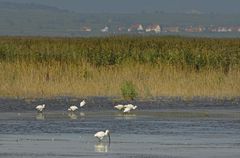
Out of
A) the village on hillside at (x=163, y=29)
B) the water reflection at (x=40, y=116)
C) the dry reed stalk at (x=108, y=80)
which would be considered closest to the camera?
the water reflection at (x=40, y=116)

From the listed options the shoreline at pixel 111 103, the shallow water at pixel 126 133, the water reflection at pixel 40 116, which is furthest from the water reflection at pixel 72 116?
the shoreline at pixel 111 103

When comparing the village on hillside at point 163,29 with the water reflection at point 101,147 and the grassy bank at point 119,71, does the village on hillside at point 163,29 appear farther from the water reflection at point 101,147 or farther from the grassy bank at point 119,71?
the water reflection at point 101,147

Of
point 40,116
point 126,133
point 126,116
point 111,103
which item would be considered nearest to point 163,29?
point 111,103

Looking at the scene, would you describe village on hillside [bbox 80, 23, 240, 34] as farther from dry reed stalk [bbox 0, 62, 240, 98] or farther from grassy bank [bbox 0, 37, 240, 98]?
dry reed stalk [bbox 0, 62, 240, 98]

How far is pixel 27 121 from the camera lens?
21.8m

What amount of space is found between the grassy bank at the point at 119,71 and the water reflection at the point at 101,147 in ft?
33.9

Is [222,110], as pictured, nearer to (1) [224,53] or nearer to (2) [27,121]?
(2) [27,121]

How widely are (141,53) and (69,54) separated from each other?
249 cm

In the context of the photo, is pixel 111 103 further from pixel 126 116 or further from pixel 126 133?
pixel 126 133

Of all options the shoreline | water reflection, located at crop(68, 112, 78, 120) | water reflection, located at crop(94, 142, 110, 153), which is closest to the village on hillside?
the shoreline

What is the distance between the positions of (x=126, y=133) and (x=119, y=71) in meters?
12.6

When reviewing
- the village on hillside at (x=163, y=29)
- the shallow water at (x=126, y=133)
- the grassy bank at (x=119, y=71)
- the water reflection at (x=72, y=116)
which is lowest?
the village on hillside at (x=163, y=29)

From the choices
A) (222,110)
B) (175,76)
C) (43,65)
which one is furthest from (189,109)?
(43,65)

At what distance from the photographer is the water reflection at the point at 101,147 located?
16970mm
